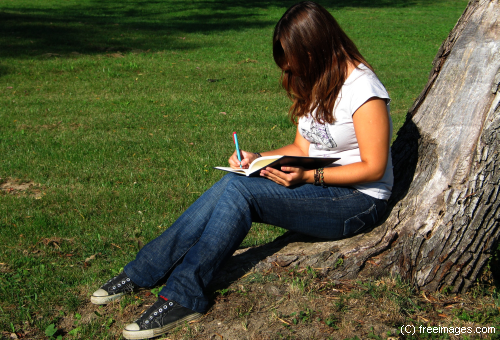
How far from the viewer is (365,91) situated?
2771 mm

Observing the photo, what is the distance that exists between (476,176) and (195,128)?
16.6ft

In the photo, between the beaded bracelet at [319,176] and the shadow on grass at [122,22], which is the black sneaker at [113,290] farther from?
the shadow on grass at [122,22]

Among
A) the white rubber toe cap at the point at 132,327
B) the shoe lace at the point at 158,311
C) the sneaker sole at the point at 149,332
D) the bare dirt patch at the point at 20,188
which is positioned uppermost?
the shoe lace at the point at 158,311

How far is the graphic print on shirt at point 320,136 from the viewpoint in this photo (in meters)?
3.07

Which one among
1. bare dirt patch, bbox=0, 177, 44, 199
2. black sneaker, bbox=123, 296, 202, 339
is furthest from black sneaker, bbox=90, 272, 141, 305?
bare dirt patch, bbox=0, 177, 44, 199

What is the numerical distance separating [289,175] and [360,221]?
55cm

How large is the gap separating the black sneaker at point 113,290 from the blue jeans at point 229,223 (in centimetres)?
6

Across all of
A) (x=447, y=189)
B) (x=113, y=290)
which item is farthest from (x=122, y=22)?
(x=447, y=189)

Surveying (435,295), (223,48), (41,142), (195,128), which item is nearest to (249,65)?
(223,48)

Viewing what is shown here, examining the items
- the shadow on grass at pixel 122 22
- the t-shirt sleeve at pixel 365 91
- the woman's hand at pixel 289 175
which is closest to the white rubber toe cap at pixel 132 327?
the woman's hand at pixel 289 175

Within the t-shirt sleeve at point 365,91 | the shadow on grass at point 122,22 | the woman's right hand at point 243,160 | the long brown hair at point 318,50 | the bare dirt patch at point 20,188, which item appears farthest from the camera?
the shadow on grass at point 122,22

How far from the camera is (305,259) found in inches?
126

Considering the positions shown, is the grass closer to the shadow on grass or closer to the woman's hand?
the shadow on grass

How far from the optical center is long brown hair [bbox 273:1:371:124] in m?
2.88
